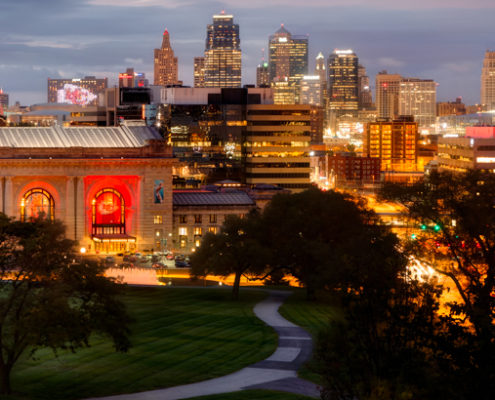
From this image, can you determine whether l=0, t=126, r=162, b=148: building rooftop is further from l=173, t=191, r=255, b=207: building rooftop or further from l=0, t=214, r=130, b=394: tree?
l=0, t=214, r=130, b=394: tree

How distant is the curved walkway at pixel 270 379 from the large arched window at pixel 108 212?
89041 millimetres

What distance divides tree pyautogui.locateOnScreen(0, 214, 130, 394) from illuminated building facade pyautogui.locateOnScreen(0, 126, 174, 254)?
4019 inches

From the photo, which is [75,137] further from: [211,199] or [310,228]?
[310,228]

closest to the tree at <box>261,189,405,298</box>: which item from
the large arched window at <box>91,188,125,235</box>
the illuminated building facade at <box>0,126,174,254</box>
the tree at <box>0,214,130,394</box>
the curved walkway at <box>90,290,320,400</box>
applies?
the curved walkway at <box>90,290,320,400</box>

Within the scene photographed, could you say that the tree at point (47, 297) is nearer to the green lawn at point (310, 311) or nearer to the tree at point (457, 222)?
the green lawn at point (310, 311)

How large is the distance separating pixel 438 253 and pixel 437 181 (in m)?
5.47

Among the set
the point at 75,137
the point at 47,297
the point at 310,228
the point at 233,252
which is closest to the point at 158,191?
the point at 75,137

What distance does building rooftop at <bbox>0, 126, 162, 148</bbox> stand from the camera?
15975 centimetres

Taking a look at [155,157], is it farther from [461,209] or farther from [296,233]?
[461,209]

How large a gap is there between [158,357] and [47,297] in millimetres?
14776

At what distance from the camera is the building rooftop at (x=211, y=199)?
164625mm

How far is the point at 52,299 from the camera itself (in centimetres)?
4959

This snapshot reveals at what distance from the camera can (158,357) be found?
207ft

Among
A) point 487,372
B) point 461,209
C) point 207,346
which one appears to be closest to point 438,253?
point 461,209
